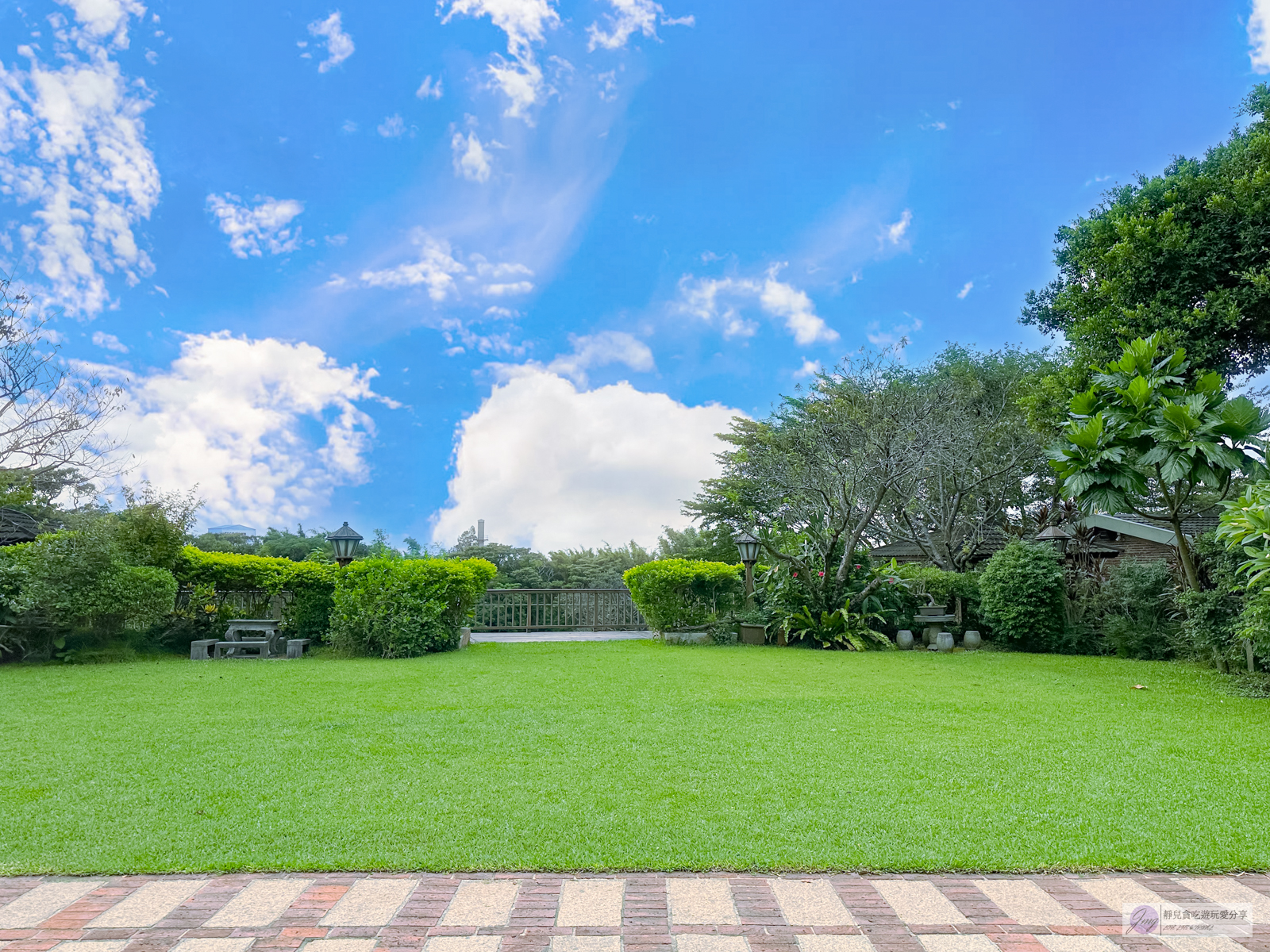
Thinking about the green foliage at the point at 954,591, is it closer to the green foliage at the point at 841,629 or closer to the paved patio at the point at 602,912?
the green foliage at the point at 841,629

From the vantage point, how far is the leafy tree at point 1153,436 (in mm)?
6789

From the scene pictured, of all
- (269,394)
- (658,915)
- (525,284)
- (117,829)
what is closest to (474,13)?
(525,284)

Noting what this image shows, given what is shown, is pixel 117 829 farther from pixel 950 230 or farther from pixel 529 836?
pixel 950 230

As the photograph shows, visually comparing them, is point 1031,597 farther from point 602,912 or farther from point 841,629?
point 602,912

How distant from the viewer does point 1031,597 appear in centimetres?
1064

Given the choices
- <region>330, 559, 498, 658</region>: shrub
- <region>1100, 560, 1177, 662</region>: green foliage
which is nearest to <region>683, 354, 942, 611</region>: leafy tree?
<region>1100, 560, 1177, 662</region>: green foliage

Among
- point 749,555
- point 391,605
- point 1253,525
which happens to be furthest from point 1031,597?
point 391,605

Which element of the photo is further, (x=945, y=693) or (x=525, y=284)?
(x=525, y=284)

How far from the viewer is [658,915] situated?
7.24 feet

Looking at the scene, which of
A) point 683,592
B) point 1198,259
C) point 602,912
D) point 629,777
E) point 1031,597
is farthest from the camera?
point 683,592

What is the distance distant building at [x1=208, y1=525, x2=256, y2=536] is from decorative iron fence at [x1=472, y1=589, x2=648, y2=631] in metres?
14.7

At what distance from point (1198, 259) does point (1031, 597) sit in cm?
507

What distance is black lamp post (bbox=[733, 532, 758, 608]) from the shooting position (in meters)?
12.2

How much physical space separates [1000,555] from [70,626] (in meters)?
13.6
